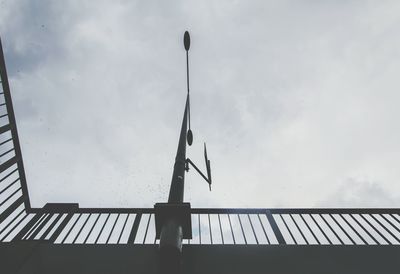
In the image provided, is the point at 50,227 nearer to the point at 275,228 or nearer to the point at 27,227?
the point at 27,227

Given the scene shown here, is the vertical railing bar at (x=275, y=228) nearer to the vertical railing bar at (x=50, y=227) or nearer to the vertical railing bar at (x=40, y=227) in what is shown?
the vertical railing bar at (x=50, y=227)

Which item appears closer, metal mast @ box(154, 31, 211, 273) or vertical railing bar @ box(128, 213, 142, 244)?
metal mast @ box(154, 31, 211, 273)

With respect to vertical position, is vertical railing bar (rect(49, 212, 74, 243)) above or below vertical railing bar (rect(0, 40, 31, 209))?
below

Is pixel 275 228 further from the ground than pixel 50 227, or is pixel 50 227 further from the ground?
pixel 50 227

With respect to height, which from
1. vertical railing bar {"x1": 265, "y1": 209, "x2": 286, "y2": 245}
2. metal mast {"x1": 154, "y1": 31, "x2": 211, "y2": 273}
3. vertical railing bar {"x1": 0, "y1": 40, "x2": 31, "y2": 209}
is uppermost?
vertical railing bar {"x1": 0, "y1": 40, "x2": 31, "y2": 209}

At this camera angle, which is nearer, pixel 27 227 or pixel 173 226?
pixel 173 226

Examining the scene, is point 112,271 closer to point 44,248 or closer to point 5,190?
point 44,248

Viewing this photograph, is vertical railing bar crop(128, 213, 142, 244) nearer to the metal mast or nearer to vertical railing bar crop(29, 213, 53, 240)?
vertical railing bar crop(29, 213, 53, 240)

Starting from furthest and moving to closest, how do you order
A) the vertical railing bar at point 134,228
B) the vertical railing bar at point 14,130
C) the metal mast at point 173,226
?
the vertical railing bar at point 14,130, the vertical railing bar at point 134,228, the metal mast at point 173,226

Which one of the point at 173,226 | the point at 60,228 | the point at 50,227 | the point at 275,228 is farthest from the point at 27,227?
the point at 275,228

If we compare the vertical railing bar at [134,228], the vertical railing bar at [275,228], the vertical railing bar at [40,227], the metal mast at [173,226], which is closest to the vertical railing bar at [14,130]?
the vertical railing bar at [40,227]

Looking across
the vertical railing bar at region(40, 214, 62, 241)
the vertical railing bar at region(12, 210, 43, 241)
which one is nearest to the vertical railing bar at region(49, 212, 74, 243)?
the vertical railing bar at region(40, 214, 62, 241)

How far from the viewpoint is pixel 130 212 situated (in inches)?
170

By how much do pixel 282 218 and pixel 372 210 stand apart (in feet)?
6.16
